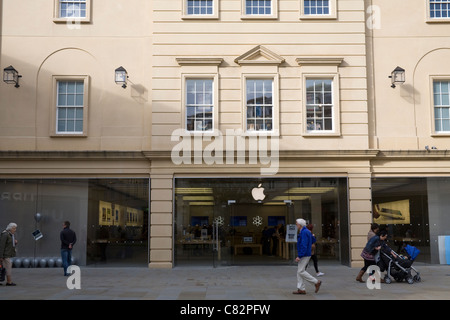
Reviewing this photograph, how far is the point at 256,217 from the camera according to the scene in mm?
18719

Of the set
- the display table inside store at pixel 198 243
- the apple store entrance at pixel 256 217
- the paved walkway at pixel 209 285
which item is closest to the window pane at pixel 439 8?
the apple store entrance at pixel 256 217

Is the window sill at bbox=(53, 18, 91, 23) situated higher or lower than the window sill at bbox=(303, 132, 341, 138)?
higher

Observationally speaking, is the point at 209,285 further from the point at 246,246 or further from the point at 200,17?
the point at 200,17

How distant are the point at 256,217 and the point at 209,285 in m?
4.99

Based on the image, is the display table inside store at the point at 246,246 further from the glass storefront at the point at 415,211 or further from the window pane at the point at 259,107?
the glass storefront at the point at 415,211

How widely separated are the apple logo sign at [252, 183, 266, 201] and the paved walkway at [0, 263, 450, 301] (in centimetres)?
Answer: 243

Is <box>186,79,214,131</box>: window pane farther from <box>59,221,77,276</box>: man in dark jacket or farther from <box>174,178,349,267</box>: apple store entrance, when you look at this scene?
<box>59,221,77,276</box>: man in dark jacket

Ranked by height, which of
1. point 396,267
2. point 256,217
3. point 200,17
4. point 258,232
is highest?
point 200,17

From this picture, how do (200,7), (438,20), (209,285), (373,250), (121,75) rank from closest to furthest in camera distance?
1. (209,285)
2. (373,250)
3. (121,75)
4. (200,7)
5. (438,20)

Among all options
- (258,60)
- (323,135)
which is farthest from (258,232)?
(258,60)

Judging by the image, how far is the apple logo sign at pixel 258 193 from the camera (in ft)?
61.6

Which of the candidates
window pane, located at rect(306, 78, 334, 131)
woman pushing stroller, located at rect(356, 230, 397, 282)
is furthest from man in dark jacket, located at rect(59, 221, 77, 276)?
window pane, located at rect(306, 78, 334, 131)

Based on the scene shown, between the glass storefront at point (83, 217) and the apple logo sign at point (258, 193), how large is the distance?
381cm

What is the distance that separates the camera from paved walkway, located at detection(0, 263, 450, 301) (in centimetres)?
1227
